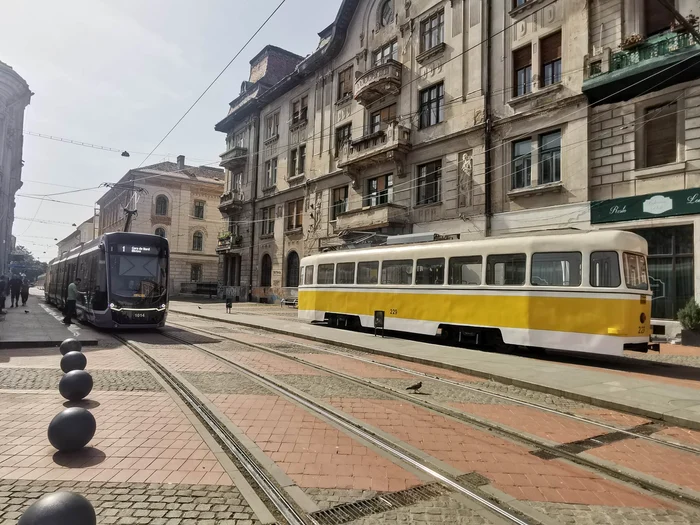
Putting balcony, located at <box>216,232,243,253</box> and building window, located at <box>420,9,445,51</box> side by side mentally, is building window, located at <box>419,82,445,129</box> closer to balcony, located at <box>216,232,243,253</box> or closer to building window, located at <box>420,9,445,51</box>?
building window, located at <box>420,9,445,51</box>

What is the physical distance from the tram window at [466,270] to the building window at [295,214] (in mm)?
20609

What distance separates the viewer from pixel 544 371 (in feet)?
31.0

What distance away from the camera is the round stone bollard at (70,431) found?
4325 mm

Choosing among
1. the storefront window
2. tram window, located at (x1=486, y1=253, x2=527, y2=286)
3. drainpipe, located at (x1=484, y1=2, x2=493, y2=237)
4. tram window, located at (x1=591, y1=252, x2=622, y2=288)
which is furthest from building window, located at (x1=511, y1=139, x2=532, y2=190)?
tram window, located at (x1=591, y1=252, x2=622, y2=288)

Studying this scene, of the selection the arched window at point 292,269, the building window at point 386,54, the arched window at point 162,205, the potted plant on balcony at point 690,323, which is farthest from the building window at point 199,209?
the potted plant on balcony at point 690,323

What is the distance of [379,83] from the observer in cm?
2541

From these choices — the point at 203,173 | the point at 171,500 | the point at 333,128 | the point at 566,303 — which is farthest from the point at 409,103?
the point at 203,173

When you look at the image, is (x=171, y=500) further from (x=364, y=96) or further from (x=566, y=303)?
(x=364, y=96)

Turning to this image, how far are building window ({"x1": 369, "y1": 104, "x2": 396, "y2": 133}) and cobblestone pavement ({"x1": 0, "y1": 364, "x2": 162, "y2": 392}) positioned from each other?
2110 cm

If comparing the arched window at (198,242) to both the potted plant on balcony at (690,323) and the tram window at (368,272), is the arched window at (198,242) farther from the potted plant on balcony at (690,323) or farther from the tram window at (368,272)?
the potted plant on balcony at (690,323)

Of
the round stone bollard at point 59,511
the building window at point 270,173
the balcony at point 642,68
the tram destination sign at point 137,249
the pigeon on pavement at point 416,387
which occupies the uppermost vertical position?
the building window at point 270,173

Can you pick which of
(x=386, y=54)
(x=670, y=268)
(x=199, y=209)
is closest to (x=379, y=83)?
(x=386, y=54)

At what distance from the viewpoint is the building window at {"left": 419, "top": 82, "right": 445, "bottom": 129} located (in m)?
23.0

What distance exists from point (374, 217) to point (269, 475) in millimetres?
20925
